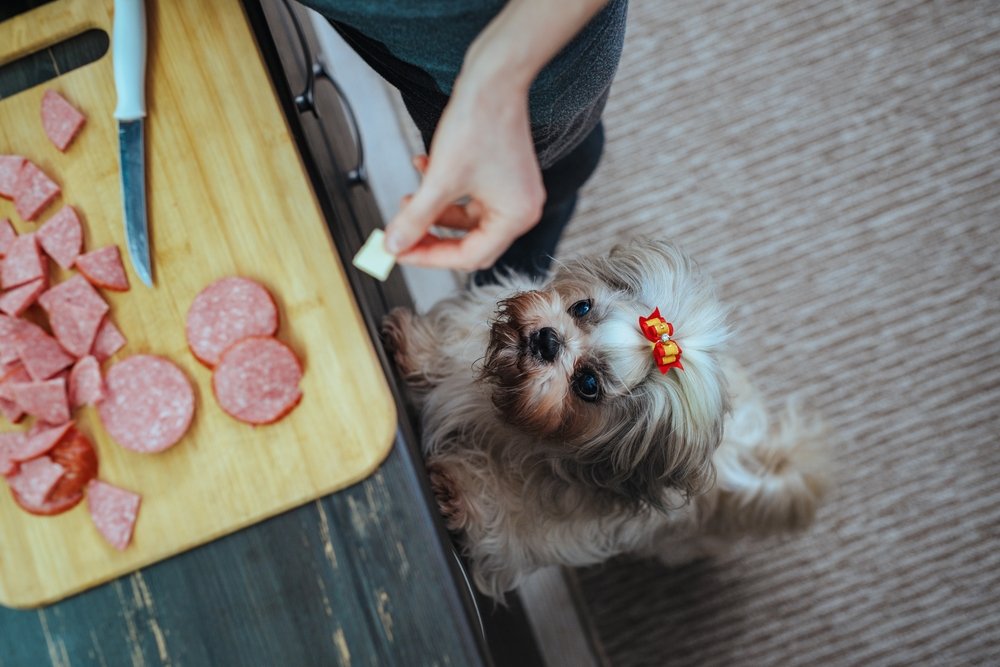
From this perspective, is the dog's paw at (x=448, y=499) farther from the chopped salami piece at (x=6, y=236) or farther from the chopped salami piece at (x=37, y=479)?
the chopped salami piece at (x=6, y=236)

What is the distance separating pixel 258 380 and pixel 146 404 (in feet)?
0.41

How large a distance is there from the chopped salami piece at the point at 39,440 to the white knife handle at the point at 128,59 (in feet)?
1.18

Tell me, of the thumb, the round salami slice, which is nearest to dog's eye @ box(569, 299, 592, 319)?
the thumb

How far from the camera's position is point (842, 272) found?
178 cm

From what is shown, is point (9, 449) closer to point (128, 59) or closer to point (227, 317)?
point (227, 317)

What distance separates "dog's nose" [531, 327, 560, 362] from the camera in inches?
41.3

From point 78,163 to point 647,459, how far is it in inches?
34.6

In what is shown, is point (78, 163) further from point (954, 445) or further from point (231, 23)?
point (954, 445)

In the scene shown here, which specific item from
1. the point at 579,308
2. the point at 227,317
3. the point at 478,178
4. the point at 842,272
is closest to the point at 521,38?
the point at 478,178

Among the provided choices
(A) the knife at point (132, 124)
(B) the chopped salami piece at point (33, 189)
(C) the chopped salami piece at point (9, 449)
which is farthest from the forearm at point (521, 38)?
(C) the chopped salami piece at point (9, 449)

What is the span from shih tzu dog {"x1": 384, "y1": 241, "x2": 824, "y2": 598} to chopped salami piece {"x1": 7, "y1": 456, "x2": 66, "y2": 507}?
0.54 meters

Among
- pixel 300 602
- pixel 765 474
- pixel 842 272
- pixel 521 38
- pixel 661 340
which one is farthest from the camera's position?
pixel 842 272

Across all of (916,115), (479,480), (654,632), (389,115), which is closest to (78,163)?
(479,480)

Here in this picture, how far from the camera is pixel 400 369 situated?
1.33 meters
